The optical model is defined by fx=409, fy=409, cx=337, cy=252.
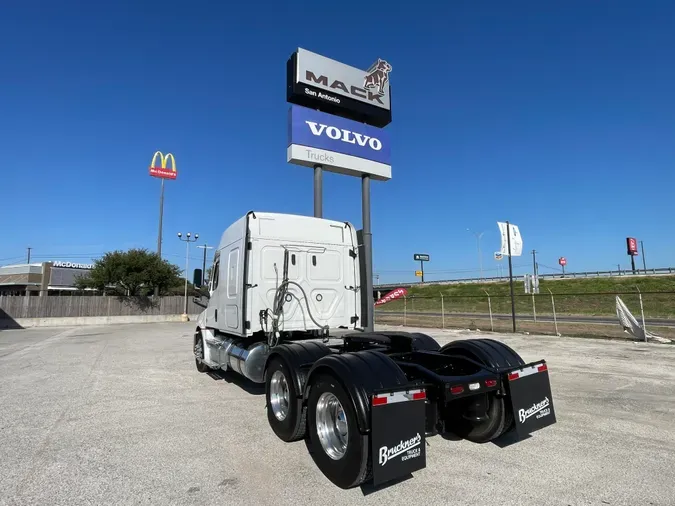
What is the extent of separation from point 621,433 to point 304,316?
14.5 feet

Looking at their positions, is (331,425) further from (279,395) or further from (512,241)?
(512,241)

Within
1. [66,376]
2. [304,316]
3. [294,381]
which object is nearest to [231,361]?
[304,316]

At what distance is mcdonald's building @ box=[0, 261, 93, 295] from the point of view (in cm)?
4653

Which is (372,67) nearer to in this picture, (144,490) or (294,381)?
(294,381)

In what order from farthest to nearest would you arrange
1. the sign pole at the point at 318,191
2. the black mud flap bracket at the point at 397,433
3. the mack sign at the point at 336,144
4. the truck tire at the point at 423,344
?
the mack sign at the point at 336,144 → the sign pole at the point at 318,191 → the truck tire at the point at 423,344 → the black mud flap bracket at the point at 397,433

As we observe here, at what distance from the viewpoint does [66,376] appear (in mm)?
8695

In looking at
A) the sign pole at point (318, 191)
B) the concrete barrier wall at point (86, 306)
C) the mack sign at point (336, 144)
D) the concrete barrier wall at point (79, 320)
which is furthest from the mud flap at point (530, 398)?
the concrete barrier wall at point (79, 320)

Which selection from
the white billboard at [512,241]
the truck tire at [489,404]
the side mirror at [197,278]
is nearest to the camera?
the truck tire at [489,404]

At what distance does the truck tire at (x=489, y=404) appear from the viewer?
4172 mm

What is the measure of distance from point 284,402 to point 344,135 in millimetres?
9860

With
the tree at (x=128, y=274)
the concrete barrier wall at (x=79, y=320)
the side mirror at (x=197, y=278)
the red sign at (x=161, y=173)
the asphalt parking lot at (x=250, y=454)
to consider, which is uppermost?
the red sign at (x=161, y=173)

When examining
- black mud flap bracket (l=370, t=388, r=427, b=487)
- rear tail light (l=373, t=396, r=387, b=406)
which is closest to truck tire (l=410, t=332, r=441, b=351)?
black mud flap bracket (l=370, t=388, r=427, b=487)

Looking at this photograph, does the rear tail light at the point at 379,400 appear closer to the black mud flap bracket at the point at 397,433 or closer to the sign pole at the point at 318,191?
the black mud flap bracket at the point at 397,433

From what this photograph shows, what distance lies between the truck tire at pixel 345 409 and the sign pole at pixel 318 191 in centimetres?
818
